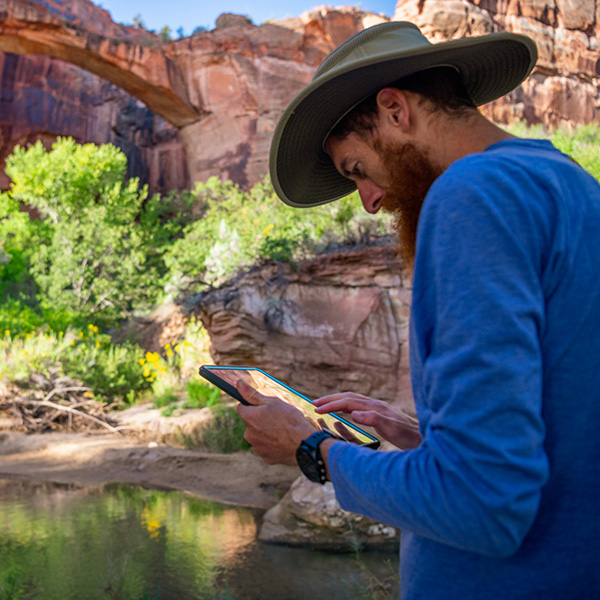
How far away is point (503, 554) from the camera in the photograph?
615mm

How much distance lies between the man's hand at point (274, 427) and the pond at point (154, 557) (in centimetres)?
224

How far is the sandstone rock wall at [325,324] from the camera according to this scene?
19.8 feet

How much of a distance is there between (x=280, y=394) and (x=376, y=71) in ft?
1.94

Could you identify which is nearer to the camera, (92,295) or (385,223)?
(385,223)

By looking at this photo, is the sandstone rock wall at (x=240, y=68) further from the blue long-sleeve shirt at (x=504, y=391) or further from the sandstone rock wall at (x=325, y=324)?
the blue long-sleeve shirt at (x=504, y=391)

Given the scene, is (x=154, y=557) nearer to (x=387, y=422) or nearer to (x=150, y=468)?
(x=150, y=468)

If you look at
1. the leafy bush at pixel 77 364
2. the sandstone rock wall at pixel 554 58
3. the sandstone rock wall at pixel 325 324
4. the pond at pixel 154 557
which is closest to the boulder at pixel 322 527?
the pond at pixel 154 557

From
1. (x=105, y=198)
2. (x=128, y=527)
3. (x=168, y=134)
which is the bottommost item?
(x=128, y=527)

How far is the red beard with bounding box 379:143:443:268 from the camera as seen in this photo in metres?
0.91

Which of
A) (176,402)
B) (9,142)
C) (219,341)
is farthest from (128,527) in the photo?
(9,142)

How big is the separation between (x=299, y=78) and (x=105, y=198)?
7634mm

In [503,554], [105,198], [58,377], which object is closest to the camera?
[503,554]

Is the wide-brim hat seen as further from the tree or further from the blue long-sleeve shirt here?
the tree

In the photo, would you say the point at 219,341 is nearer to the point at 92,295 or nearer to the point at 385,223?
the point at 385,223
